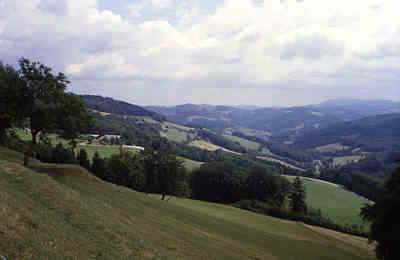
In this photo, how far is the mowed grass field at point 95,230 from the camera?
614 inches

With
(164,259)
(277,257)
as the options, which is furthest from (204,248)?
(277,257)

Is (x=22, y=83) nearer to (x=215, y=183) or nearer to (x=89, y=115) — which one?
(x=89, y=115)

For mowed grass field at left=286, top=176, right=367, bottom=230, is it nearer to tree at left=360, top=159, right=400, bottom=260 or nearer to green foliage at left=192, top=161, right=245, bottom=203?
green foliage at left=192, top=161, right=245, bottom=203

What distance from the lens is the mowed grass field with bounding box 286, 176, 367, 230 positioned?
9869 cm

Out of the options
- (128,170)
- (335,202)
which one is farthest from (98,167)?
(335,202)

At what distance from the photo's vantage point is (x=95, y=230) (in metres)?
19.7

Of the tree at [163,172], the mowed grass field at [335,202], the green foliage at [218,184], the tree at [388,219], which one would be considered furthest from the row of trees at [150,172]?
the mowed grass field at [335,202]

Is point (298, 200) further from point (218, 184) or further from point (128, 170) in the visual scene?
point (128, 170)

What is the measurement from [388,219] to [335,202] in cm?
10606

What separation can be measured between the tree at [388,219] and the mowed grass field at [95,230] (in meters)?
7.70

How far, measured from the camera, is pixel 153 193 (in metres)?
87.9

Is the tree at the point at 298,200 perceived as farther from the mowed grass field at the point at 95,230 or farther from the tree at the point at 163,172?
the mowed grass field at the point at 95,230

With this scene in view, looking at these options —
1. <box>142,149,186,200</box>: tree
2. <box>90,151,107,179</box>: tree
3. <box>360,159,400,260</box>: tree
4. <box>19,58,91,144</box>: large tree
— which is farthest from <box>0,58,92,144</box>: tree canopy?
<box>90,151,107,179</box>: tree

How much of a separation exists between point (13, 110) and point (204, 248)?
26.8 m
